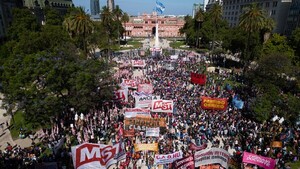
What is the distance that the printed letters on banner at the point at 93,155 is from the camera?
14969mm

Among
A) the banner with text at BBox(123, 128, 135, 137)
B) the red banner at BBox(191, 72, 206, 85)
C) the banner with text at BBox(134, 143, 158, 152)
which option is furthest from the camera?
the red banner at BBox(191, 72, 206, 85)

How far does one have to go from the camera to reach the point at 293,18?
235 feet

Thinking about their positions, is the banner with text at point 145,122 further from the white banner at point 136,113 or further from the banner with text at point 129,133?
the banner with text at point 129,133

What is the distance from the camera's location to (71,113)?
92.5 feet

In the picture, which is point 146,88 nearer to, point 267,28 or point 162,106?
point 162,106

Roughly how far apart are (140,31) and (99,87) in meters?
122

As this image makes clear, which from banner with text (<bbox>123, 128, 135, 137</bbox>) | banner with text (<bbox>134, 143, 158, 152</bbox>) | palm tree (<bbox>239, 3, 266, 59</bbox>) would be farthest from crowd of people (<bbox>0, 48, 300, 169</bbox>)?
palm tree (<bbox>239, 3, 266, 59</bbox>)

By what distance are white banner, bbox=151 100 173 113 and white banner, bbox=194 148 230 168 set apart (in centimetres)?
1068

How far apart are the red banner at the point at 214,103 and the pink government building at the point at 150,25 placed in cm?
12008

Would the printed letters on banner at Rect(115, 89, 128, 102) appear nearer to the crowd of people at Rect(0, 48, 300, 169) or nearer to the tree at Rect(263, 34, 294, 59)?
the crowd of people at Rect(0, 48, 300, 169)

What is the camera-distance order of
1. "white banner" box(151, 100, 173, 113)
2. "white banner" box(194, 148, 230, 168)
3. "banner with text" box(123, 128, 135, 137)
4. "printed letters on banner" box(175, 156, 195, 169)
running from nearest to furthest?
1. "white banner" box(194, 148, 230, 168)
2. "printed letters on banner" box(175, 156, 195, 169)
3. "banner with text" box(123, 128, 135, 137)
4. "white banner" box(151, 100, 173, 113)

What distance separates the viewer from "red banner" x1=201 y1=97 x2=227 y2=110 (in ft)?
90.6

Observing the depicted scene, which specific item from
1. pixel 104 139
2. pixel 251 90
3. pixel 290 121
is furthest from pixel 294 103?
pixel 104 139

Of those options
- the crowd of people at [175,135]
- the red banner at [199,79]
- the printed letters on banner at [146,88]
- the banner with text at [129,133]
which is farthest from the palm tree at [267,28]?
the banner with text at [129,133]
